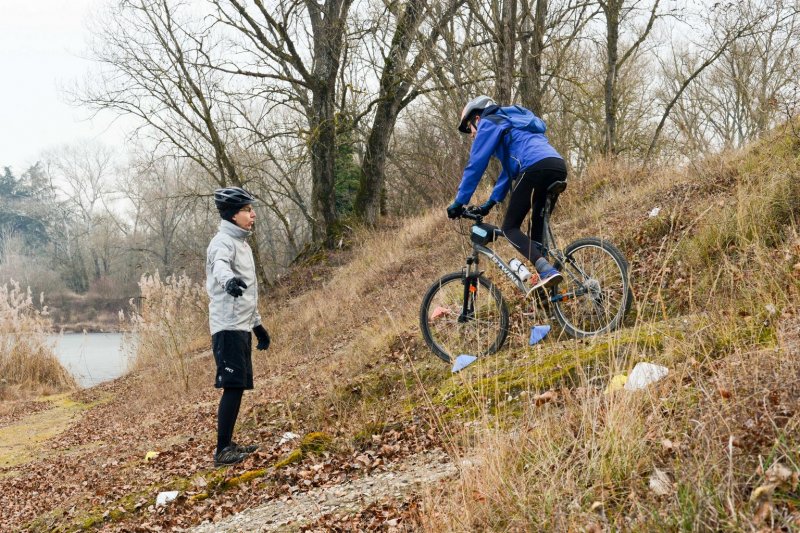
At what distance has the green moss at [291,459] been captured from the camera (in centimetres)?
502

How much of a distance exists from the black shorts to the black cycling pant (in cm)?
241

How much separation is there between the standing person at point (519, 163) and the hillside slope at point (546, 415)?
79 centimetres

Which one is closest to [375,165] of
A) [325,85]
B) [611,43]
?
[325,85]

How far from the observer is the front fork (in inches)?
241

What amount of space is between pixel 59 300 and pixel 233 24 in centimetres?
4478

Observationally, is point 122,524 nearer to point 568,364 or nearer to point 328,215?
point 568,364

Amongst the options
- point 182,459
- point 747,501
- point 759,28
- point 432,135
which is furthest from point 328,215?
point 747,501

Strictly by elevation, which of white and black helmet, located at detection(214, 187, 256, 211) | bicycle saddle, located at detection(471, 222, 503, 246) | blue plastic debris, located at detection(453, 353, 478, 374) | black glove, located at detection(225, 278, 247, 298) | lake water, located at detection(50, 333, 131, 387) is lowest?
lake water, located at detection(50, 333, 131, 387)

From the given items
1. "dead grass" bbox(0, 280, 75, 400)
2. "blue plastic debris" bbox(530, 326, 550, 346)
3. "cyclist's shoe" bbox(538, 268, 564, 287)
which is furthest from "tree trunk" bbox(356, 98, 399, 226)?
"cyclist's shoe" bbox(538, 268, 564, 287)

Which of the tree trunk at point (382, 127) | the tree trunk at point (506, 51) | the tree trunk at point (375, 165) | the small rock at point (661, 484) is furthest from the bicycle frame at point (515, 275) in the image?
the tree trunk at point (375, 165)

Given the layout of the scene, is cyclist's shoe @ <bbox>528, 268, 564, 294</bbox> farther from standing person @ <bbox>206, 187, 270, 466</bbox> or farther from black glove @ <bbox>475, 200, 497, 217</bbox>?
standing person @ <bbox>206, 187, 270, 466</bbox>

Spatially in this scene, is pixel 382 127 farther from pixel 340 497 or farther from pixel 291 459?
pixel 340 497

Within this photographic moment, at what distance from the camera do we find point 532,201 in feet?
18.3

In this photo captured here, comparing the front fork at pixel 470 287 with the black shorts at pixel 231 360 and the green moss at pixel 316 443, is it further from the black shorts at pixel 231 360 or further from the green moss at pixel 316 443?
the black shorts at pixel 231 360
